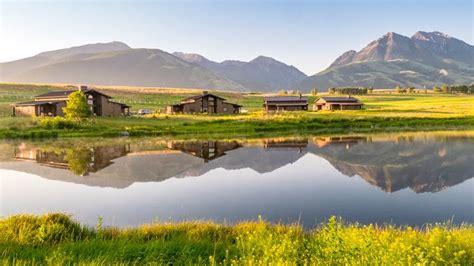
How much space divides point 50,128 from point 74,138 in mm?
10053

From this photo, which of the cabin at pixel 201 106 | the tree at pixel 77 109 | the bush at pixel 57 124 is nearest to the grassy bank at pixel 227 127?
the bush at pixel 57 124

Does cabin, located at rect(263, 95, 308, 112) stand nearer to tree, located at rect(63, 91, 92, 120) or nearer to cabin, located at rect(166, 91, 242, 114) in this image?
cabin, located at rect(166, 91, 242, 114)

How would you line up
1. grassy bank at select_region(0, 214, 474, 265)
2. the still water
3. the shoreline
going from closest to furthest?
grassy bank at select_region(0, 214, 474, 265), the still water, the shoreline

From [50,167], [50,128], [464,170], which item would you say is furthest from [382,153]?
[50,128]

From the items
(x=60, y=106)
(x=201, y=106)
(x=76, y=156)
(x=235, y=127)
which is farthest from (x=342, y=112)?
(x=76, y=156)

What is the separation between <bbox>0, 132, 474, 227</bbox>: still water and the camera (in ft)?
67.3

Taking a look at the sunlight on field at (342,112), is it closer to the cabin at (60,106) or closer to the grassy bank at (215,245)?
the cabin at (60,106)

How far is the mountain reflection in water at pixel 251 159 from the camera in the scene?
1212 inches

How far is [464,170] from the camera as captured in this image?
1316 inches

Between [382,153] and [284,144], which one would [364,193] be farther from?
[284,144]

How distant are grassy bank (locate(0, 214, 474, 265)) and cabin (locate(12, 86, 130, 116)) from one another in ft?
261

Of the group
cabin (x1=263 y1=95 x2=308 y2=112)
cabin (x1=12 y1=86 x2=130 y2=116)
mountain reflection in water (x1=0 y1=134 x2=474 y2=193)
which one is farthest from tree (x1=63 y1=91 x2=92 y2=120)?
cabin (x1=263 y1=95 x2=308 y2=112)

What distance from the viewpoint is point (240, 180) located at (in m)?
30.4

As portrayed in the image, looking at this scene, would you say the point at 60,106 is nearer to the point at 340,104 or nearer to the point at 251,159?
the point at 251,159
